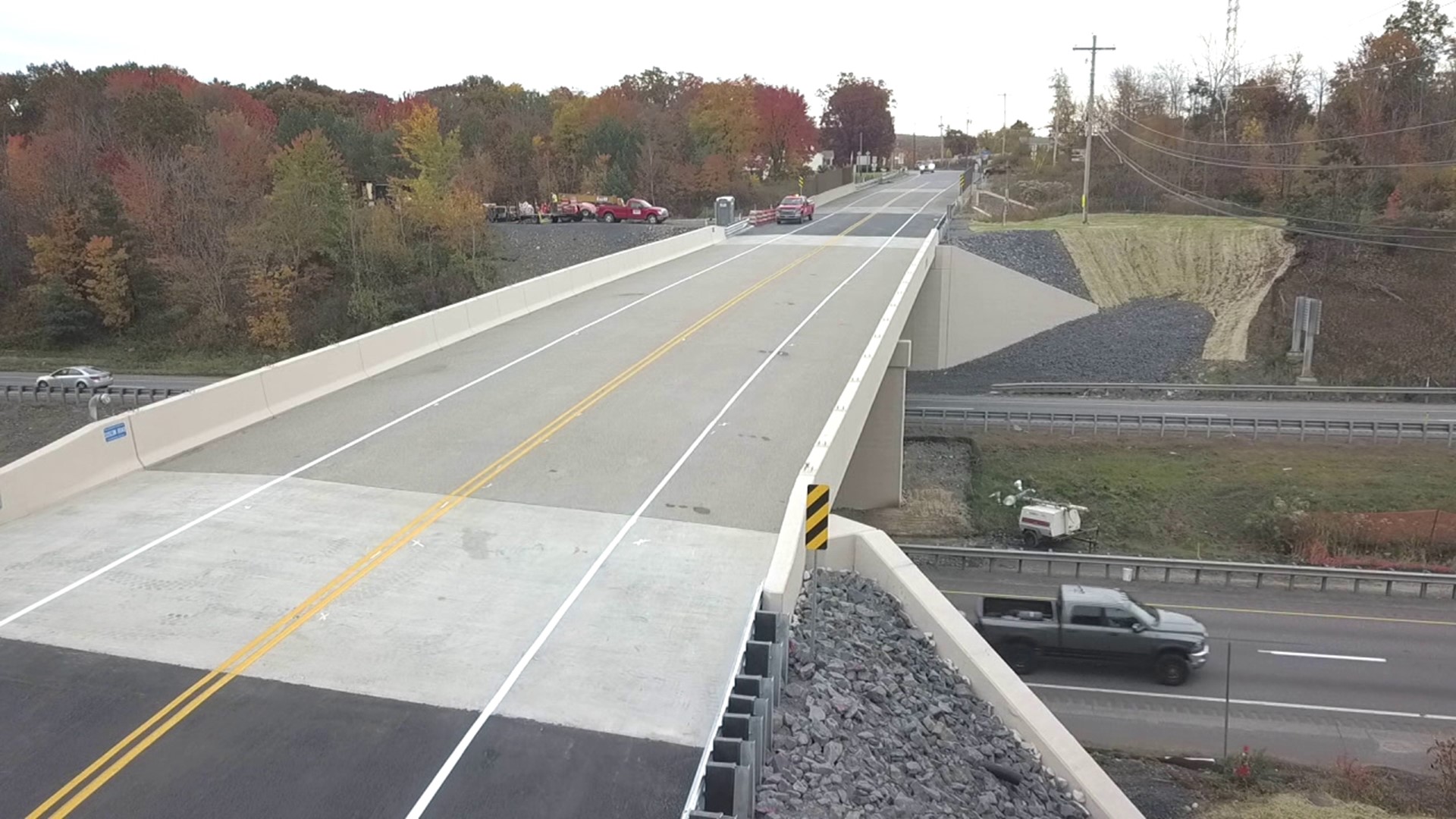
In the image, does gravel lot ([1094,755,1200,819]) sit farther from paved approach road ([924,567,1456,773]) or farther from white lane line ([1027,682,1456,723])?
white lane line ([1027,682,1456,723])

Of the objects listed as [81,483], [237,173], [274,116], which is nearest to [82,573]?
[81,483]

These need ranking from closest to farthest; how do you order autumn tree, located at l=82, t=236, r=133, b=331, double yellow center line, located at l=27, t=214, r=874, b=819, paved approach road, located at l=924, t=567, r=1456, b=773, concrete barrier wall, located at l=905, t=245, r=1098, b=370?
double yellow center line, located at l=27, t=214, r=874, b=819 < paved approach road, located at l=924, t=567, r=1456, b=773 < concrete barrier wall, located at l=905, t=245, r=1098, b=370 < autumn tree, located at l=82, t=236, r=133, b=331

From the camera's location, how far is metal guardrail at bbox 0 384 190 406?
3875 cm

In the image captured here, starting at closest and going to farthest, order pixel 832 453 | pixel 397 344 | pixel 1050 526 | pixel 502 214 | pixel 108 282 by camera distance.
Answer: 1. pixel 832 453
2. pixel 397 344
3. pixel 1050 526
4. pixel 108 282
5. pixel 502 214

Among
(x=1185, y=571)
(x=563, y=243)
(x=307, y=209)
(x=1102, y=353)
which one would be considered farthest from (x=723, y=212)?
→ (x=1185, y=571)

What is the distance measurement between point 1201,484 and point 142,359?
50.5 m

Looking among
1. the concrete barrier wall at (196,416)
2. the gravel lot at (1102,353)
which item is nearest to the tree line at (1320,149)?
the gravel lot at (1102,353)

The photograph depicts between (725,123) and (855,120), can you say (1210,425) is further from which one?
(855,120)

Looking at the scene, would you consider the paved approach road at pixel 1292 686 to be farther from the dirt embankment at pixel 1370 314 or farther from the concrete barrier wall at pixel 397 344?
the dirt embankment at pixel 1370 314

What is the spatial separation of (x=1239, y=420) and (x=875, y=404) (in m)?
12.0

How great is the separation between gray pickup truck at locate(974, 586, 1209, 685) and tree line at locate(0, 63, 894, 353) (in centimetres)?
3613

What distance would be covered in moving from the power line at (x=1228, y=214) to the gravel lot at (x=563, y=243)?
29.2 meters

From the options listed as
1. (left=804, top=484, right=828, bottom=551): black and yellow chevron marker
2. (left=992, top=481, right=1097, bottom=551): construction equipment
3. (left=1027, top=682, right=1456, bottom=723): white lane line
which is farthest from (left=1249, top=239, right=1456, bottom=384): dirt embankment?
(left=804, top=484, right=828, bottom=551): black and yellow chevron marker

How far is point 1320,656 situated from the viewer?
18.9 m
